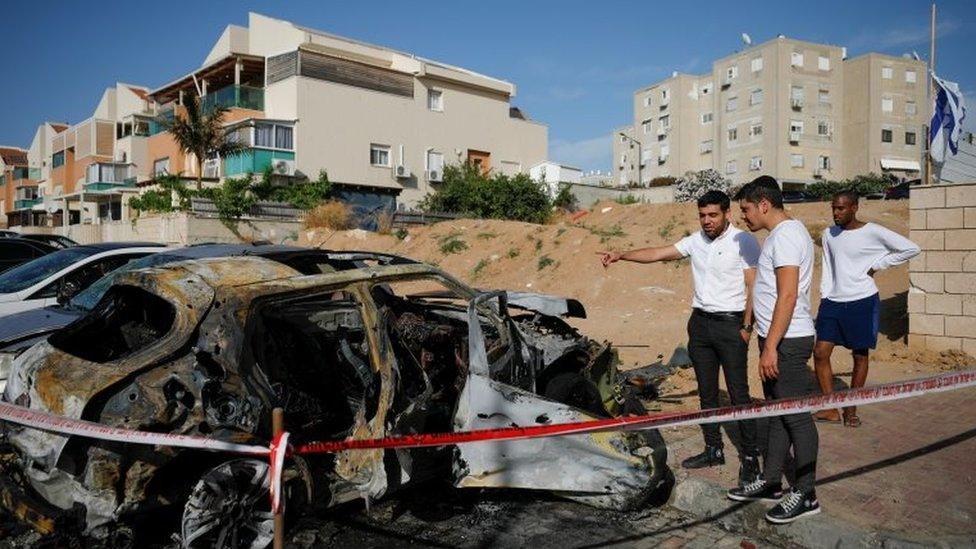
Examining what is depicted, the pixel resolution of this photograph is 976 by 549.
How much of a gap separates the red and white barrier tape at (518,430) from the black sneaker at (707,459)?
4.58ft

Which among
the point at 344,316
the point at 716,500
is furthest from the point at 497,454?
the point at 344,316

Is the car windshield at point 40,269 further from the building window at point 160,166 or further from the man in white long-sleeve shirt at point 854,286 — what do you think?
the building window at point 160,166

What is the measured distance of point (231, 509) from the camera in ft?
11.6

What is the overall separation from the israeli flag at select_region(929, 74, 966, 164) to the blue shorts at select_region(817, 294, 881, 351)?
18.5ft

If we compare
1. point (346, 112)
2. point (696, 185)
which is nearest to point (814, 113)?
point (696, 185)

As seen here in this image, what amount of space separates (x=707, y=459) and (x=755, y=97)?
198 feet

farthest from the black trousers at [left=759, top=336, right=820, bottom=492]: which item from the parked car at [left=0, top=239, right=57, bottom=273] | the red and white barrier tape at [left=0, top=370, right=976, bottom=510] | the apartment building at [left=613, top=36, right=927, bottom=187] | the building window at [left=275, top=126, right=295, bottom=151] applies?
the apartment building at [left=613, top=36, right=927, bottom=187]

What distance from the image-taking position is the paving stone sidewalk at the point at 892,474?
389 centimetres

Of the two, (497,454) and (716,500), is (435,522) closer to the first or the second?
(497,454)

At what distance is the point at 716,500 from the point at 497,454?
1505 millimetres

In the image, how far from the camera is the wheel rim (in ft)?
11.3

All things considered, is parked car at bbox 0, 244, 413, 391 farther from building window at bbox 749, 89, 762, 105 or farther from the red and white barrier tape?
building window at bbox 749, 89, 762, 105

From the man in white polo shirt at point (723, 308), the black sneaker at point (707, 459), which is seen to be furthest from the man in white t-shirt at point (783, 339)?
the black sneaker at point (707, 459)

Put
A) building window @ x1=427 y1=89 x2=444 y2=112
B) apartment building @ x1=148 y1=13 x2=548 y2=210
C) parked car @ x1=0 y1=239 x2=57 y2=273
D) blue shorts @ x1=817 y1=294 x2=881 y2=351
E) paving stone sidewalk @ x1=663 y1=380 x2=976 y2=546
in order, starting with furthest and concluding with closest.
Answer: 1. building window @ x1=427 y1=89 x2=444 y2=112
2. apartment building @ x1=148 y1=13 x2=548 y2=210
3. parked car @ x1=0 y1=239 x2=57 y2=273
4. blue shorts @ x1=817 y1=294 x2=881 y2=351
5. paving stone sidewalk @ x1=663 y1=380 x2=976 y2=546
